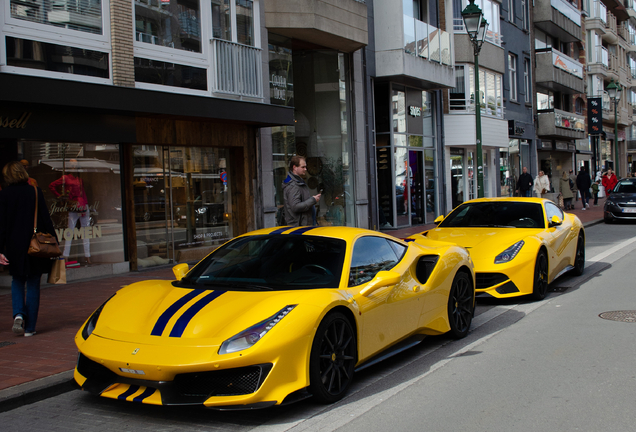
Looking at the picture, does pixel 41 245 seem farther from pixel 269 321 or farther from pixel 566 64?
pixel 566 64

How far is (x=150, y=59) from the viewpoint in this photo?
12.7 meters

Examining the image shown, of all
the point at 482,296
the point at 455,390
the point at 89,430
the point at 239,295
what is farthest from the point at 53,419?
the point at 482,296

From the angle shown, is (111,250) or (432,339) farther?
(111,250)

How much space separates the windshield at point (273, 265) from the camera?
510 cm

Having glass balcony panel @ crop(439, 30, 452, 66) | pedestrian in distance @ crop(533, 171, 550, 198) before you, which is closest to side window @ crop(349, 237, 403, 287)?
glass balcony panel @ crop(439, 30, 452, 66)

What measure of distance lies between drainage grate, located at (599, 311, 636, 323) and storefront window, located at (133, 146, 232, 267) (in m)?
8.77

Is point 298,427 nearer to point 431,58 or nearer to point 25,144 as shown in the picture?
point 25,144

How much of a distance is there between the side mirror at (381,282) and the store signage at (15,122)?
24.7 feet

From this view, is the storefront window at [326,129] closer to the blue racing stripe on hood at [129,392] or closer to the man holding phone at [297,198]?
the man holding phone at [297,198]

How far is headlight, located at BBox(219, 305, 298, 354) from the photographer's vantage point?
13.5 ft

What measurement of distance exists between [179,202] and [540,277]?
8.01 m

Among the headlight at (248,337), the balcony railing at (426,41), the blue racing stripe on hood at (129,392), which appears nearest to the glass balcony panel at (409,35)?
the balcony railing at (426,41)

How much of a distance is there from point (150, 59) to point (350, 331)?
949 cm

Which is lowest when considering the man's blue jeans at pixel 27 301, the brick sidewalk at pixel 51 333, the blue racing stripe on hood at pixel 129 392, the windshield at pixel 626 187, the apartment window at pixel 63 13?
the brick sidewalk at pixel 51 333
